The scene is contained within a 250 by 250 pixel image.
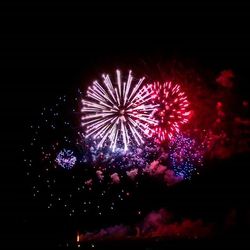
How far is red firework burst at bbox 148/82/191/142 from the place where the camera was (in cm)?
1698

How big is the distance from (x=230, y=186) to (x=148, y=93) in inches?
516

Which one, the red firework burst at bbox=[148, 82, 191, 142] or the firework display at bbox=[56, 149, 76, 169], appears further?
the firework display at bbox=[56, 149, 76, 169]

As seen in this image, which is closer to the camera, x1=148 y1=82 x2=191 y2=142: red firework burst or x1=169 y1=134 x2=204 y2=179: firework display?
x1=148 y1=82 x2=191 y2=142: red firework burst

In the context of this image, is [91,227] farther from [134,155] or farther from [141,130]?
[141,130]

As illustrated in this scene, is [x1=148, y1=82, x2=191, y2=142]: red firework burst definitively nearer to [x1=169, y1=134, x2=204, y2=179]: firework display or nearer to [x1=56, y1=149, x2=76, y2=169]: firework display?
[x1=169, y1=134, x2=204, y2=179]: firework display

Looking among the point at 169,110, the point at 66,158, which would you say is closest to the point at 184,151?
the point at 169,110

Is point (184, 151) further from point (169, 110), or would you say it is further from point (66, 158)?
point (66, 158)

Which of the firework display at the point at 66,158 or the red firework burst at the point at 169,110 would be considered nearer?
the red firework burst at the point at 169,110

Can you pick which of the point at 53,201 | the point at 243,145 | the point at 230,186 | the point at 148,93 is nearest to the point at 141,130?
the point at 148,93

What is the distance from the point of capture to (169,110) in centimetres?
1705

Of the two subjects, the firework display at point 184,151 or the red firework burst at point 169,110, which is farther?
the firework display at point 184,151

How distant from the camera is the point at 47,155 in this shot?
840 inches

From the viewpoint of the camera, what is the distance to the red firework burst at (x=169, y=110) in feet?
55.7

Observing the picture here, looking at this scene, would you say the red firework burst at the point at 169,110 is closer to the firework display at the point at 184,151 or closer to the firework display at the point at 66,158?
the firework display at the point at 184,151
